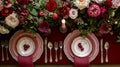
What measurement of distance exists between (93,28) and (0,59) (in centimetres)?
60

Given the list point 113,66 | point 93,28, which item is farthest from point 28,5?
point 113,66

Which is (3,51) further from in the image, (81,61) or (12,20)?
(81,61)

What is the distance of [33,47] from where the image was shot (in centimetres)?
171

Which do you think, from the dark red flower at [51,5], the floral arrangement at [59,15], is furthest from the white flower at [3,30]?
the dark red flower at [51,5]

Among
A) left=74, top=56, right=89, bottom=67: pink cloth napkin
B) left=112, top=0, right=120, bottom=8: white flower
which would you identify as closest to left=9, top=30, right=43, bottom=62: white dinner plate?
left=74, top=56, right=89, bottom=67: pink cloth napkin

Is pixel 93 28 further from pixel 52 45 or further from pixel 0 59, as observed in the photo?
pixel 0 59

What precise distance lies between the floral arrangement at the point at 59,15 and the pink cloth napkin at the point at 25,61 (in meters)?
0.17

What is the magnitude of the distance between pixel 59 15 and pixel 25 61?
344 millimetres

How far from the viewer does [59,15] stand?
5.40 ft

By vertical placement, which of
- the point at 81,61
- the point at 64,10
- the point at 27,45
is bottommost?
the point at 81,61

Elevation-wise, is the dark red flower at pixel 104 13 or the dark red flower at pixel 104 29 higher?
the dark red flower at pixel 104 13

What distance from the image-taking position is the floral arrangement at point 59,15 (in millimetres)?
1602

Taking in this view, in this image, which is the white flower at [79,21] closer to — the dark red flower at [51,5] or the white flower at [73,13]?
the white flower at [73,13]

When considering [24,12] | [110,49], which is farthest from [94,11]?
[24,12]
